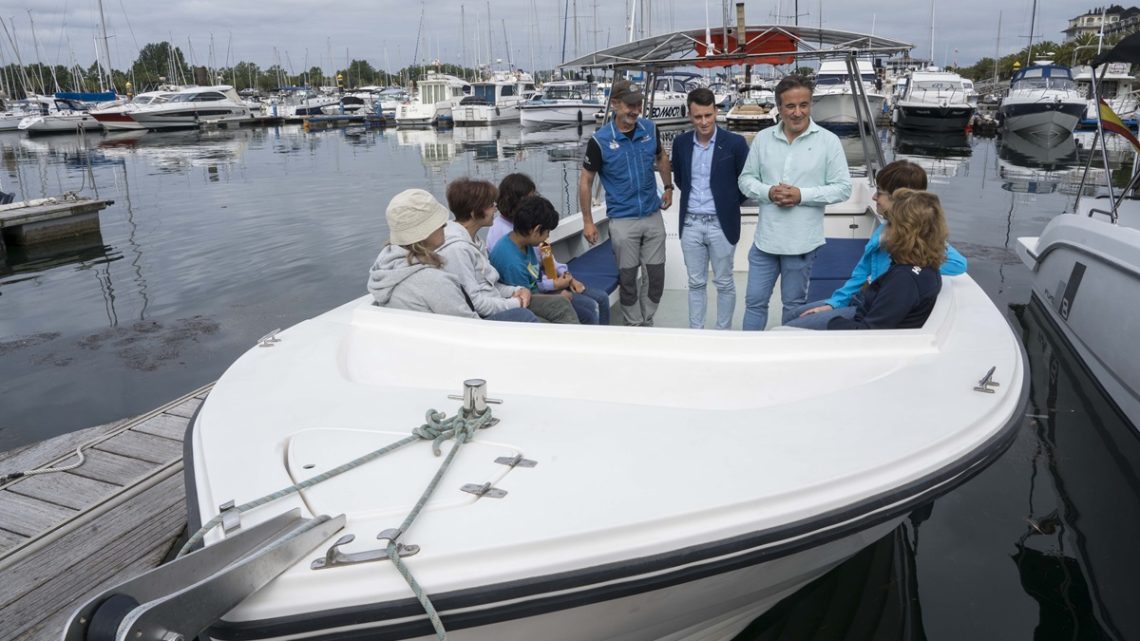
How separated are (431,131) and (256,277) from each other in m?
30.4

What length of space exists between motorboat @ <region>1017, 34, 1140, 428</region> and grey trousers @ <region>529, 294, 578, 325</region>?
10.1 ft

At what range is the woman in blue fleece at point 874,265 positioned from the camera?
3215 millimetres

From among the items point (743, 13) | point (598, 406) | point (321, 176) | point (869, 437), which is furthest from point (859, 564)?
point (321, 176)

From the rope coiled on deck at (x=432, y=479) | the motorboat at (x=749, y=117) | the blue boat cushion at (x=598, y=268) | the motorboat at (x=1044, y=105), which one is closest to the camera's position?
the rope coiled on deck at (x=432, y=479)

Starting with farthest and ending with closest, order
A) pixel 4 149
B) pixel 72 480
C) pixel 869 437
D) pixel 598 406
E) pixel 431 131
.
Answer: pixel 431 131 → pixel 4 149 → pixel 72 480 → pixel 598 406 → pixel 869 437

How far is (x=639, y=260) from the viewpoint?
4.23 meters

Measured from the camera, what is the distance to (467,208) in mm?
3268

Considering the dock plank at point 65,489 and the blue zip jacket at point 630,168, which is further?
the blue zip jacket at point 630,168

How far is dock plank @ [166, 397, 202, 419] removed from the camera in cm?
440

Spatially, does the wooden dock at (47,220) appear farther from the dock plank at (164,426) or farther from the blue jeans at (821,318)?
the blue jeans at (821,318)

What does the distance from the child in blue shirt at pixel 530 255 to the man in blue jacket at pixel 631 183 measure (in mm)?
619

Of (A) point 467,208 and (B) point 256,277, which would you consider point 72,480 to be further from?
(B) point 256,277

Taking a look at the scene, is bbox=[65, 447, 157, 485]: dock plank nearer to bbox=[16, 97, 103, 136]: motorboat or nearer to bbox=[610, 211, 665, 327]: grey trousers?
bbox=[610, 211, 665, 327]: grey trousers

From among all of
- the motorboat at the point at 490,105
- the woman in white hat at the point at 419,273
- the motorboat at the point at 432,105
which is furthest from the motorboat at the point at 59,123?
the woman in white hat at the point at 419,273
